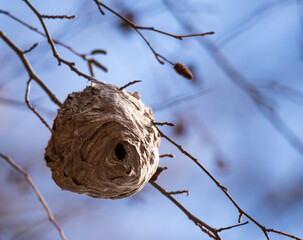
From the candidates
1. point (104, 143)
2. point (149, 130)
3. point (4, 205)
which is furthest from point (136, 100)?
point (4, 205)

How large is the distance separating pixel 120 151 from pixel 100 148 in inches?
A: 6.0

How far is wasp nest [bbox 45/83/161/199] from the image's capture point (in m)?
1.77

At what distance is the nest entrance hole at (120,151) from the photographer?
6.21ft

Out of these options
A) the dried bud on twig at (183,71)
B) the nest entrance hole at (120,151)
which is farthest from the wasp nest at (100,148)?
the dried bud on twig at (183,71)

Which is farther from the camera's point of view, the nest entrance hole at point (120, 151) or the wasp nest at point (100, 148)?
the nest entrance hole at point (120, 151)

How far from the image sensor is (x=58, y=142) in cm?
181

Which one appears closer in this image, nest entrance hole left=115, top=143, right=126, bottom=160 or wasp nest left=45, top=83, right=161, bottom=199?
wasp nest left=45, top=83, right=161, bottom=199

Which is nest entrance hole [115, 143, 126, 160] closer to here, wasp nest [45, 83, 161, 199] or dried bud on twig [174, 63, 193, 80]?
wasp nest [45, 83, 161, 199]

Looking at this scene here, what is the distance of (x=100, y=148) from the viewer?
1793mm

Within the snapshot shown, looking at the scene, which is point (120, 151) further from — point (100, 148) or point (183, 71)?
point (183, 71)

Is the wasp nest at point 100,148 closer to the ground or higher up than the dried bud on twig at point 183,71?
closer to the ground

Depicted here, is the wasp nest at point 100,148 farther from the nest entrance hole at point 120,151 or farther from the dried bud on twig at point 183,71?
the dried bud on twig at point 183,71

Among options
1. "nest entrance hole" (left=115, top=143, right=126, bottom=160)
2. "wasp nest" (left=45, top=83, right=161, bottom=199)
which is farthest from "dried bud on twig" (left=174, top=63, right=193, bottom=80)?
"nest entrance hole" (left=115, top=143, right=126, bottom=160)

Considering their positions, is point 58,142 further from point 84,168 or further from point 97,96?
point 97,96
